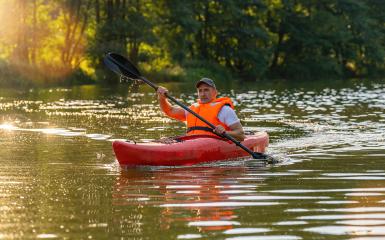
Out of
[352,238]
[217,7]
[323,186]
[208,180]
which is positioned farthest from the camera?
[217,7]

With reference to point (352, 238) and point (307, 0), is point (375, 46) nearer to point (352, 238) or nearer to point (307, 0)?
point (307, 0)

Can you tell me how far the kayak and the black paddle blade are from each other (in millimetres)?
1940

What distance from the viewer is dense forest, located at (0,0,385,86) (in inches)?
1582

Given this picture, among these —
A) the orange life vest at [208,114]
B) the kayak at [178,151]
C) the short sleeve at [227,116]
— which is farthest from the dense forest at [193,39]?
the kayak at [178,151]

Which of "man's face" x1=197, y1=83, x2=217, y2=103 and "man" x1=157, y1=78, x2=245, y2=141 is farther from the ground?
"man's face" x1=197, y1=83, x2=217, y2=103

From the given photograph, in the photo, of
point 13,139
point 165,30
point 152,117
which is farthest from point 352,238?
point 165,30

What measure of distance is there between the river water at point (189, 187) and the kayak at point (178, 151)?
0.12 m

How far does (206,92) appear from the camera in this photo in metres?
11.9

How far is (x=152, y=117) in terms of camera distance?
20859 millimetres

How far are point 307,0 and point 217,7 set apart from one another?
22.2 ft

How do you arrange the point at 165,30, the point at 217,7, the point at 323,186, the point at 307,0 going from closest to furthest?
the point at 323,186 → the point at 165,30 → the point at 217,7 → the point at 307,0

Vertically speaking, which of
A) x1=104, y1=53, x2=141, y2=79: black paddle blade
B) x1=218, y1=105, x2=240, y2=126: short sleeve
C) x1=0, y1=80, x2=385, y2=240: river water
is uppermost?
x1=104, y1=53, x2=141, y2=79: black paddle blade

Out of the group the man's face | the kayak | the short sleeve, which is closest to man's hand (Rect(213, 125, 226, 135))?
the kayak

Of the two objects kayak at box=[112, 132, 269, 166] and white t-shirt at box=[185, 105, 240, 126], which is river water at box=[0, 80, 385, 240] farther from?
white t-shirt at box=[185, 105, 240, 126]
